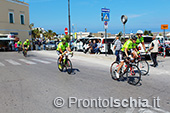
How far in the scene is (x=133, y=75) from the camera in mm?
6988

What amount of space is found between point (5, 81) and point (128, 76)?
5166mm

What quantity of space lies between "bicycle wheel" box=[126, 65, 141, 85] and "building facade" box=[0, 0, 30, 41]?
3295 centimetres

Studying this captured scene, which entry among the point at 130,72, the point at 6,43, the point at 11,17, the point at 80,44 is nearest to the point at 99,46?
the point at 80,44

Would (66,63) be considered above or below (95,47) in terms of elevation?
below

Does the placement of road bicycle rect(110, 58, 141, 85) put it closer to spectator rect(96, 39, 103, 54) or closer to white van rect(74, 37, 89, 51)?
spectator rect(96, 39, 103, 54)

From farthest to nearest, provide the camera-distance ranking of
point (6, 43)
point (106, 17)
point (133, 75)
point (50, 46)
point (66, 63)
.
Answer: point (50, 46) → point (6, 43) → point (106, 17) → point (66, 63) → point (133, 75)

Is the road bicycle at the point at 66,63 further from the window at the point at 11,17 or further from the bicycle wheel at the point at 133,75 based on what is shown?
the window at the point at 11,17

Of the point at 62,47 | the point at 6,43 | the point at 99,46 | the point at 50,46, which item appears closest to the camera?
the point at 62,47

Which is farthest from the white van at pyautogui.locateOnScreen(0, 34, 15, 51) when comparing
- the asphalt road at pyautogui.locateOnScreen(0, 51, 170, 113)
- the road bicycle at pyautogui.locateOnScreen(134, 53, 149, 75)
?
the road bicycle at pyautogui.locateOnScreen(134, 53, 149, 75)

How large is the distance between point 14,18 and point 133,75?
35515 millimetres

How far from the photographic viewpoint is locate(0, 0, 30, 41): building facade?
34844 mm

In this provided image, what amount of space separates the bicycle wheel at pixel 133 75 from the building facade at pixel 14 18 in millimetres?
32955

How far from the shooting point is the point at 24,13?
3978 centimetres

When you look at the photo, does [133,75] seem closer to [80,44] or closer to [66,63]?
[66,63]
